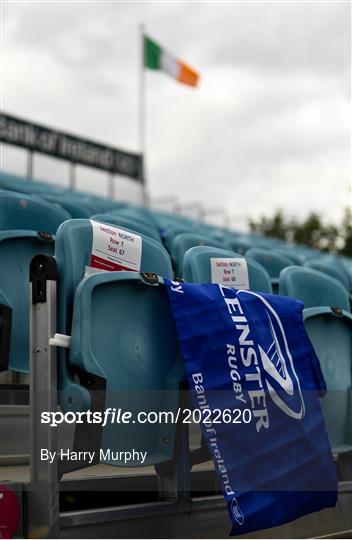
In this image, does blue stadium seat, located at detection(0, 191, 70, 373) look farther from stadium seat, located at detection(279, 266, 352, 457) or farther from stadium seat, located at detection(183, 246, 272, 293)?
stadium seat, located at detection(279, 266, 352, 457)

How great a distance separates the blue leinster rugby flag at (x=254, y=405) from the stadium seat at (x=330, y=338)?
16.1 inches

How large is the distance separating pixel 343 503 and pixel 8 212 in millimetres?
1668

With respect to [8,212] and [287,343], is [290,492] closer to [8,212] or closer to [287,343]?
[287,343]

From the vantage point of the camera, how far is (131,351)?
218 cm

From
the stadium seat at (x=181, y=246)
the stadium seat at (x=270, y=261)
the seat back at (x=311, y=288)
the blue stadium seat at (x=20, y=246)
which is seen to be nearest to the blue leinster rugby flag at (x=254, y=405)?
the seat back at (x=311, y=288)

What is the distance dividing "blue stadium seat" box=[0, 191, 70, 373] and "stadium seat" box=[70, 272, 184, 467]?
667 mm

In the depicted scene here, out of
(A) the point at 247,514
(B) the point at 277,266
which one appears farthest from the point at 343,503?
(B) the point at 277,266

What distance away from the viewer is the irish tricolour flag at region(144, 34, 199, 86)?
1944cm

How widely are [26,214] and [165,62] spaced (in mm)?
17020

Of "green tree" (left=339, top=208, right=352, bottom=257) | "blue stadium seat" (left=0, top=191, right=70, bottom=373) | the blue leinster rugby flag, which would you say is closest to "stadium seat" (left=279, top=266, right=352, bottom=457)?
the blue leinster rugby flag

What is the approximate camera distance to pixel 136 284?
2236mm

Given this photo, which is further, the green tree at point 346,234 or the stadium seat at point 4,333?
the green tree at point 346,234

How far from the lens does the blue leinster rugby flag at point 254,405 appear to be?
207cm

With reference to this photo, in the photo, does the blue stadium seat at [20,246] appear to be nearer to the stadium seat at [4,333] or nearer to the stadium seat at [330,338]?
the stadium seat at [4,333]
